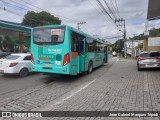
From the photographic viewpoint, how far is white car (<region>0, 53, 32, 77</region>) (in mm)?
11352

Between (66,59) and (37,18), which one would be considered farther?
(37,18)

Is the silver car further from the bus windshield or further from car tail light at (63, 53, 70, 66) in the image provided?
the bus windshield

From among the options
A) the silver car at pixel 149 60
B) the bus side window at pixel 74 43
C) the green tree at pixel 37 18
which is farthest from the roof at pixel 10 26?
the green tree at pixel 37 18

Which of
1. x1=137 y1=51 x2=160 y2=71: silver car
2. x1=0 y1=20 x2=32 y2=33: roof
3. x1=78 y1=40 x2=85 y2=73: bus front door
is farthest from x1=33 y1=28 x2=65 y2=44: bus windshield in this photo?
x1=0 y1=20 x2=32 y2=33: roof

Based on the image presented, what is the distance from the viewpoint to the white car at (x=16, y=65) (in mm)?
11352

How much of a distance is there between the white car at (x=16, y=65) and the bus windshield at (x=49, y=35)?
2.15m

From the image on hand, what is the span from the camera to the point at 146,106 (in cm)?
568

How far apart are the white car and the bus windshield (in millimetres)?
2151

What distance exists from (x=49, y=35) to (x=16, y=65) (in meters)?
3.13

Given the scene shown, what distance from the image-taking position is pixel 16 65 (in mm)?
11484

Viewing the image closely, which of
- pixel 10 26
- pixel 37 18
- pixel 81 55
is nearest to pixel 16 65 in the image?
pixel 81 55

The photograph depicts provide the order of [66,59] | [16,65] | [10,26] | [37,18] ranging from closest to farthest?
[66,59], [16,65], [10,26], [37,18]

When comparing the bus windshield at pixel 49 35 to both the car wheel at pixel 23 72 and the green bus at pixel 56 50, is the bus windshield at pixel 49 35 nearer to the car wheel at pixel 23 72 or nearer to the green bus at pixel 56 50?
the green bus at pixel 56 50

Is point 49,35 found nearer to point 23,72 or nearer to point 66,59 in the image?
point 66,59
